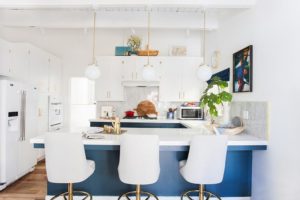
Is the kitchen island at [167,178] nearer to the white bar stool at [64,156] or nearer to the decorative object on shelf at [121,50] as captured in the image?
the white bar stool at [64,156]

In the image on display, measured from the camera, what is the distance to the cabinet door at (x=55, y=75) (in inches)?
201

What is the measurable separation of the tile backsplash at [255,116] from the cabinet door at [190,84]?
2.20 metres

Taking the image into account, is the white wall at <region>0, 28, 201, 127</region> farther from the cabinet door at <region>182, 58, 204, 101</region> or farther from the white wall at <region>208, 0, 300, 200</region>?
the white wall at <region>208, 0, 300, 200</region>

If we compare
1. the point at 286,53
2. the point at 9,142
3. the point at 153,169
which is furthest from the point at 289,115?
the point at 9,142

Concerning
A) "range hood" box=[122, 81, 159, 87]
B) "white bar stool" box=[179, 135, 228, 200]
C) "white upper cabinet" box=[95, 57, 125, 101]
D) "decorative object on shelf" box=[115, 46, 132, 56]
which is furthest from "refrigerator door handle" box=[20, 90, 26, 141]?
"white bar stool" box=[179, 135, 228, 200]

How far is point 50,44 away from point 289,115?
5.45 meters

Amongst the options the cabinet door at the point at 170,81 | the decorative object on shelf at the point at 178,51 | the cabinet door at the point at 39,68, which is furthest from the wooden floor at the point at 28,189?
the decorative object on shelf at the point at 178,51

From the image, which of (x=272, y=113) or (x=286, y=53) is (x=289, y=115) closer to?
(x=272, y=113)

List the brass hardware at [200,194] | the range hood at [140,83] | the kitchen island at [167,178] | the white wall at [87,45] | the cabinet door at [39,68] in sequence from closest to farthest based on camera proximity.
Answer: the brass hardware at [200,194] → the kitchen island at [167,178] → the cabinet door at [39,68] → the range hood at [140,83] → the white wall at [87,45]

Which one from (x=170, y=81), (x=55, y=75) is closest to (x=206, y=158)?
(x=170, y=81)

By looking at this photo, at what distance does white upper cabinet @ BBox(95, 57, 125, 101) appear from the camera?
5.27 m

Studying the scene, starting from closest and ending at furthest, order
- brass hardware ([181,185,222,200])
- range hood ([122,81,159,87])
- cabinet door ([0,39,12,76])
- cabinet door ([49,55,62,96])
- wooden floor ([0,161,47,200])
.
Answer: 1. brass hardware ([181,185,222,200])
2. wooden floor ([0,161,47,200])
3. cabinet door ([0,39,12,76])
4. cabinet door ([49,55,62,96])
5. range hood ([122,81,159,87])

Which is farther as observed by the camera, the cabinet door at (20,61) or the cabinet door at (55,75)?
A: the cabinet door at (55,75)

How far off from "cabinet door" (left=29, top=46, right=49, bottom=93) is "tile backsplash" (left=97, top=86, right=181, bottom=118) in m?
1.44
